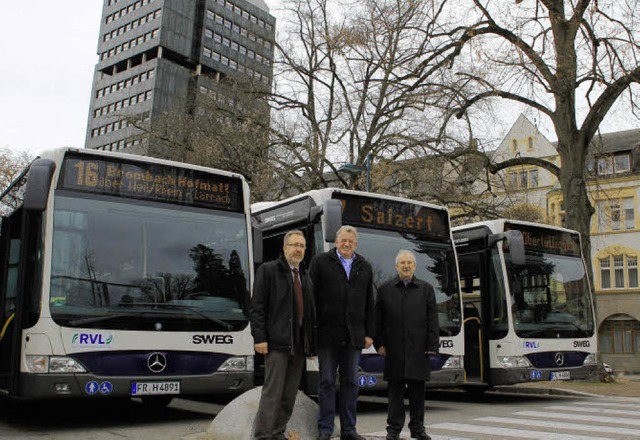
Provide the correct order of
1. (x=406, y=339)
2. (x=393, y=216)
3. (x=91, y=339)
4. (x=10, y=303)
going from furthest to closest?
(x=393, y=216) < (x=10, y=303) < (x=91, y=339) < (x=406, y=339)

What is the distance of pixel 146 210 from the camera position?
8469 mm

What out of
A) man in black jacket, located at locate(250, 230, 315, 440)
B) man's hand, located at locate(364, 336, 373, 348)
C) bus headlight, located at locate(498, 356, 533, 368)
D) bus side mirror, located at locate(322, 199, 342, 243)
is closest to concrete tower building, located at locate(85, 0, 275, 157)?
bus headlight, located at locate(498, 356, 533, 368)

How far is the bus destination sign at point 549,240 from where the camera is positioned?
41.2 ft

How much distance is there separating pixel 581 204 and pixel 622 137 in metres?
34.3

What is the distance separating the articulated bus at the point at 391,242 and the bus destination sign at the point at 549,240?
221 cm

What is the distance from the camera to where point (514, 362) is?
1162 centimetres

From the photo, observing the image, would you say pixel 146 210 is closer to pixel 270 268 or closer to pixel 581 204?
pixel 270 268

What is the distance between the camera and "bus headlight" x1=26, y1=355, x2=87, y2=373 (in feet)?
24.5

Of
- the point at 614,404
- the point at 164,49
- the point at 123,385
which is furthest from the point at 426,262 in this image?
the point at 164,49

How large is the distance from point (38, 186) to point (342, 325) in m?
3.44

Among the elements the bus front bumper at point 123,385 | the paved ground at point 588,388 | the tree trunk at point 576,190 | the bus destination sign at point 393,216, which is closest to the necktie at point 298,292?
the bus front bumper at point 123,385

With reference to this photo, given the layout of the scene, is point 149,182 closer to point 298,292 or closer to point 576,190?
point 298,292

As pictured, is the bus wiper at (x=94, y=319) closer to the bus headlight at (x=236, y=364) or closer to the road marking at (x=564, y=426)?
the bus headlight at (x=236, y=364)

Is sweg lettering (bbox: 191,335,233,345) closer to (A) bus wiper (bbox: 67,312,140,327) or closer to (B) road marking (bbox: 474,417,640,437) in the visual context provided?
(A) bus wiper (bbox: 67,312,140,327)
